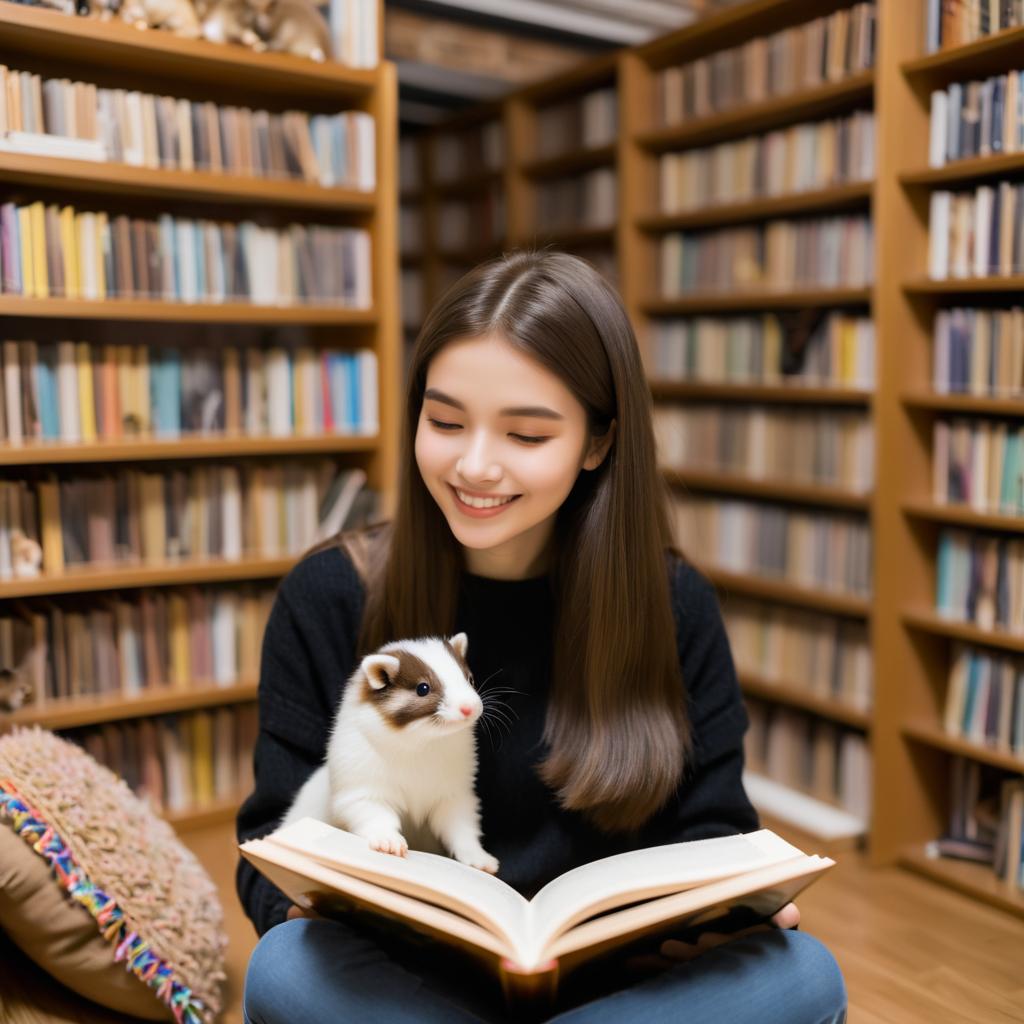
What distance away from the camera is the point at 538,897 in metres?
1.12

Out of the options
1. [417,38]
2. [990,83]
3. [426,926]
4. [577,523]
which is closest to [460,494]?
[577,523]

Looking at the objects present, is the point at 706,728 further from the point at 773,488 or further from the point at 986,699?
the point at 773,488

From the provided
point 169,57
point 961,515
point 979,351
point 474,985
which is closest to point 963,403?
point 979,351

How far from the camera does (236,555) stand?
2.98m

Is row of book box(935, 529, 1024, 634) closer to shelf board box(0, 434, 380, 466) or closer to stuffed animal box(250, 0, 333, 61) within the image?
shelf board box(0, 434, 380, 466)

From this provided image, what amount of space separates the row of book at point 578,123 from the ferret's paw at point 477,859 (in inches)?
121

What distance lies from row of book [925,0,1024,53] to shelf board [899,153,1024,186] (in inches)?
10.7

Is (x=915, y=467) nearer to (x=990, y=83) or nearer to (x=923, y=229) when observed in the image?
(x=923, y=229)

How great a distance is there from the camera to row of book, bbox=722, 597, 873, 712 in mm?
3055

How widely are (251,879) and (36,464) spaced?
1.71 m

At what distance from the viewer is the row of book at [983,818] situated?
2.58 metres

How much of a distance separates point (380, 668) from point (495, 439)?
0.97 ft

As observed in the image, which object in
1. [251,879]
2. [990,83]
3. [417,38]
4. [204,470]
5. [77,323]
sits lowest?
[251,879]

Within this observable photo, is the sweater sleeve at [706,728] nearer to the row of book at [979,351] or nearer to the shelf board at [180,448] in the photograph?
the row of book at [979,351]
